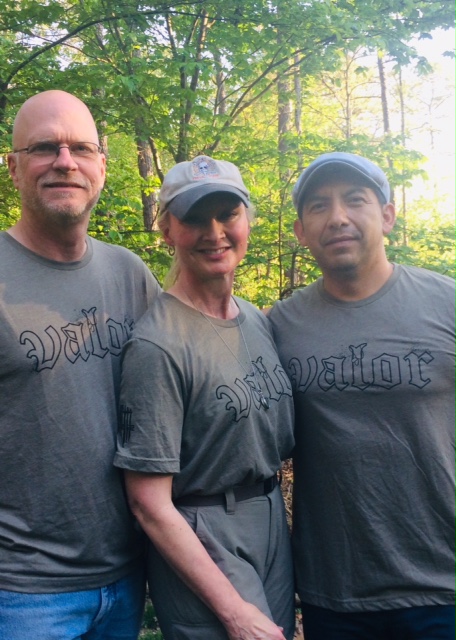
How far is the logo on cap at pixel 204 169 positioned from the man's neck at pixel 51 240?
0.51 m

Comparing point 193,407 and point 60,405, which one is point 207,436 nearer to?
point 193,407

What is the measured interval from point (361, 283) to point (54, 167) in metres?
1.33

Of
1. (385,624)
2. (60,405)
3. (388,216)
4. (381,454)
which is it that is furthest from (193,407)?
(388,216)

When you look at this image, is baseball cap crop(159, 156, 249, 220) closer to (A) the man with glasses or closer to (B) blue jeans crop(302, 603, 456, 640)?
(A) the man with glasses

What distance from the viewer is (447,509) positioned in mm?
2219

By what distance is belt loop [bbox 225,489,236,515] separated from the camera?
2.10 meters

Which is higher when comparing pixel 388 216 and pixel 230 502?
pixel 388 216

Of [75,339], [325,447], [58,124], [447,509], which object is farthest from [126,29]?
[447,509]

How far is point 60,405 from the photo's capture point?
210 cm

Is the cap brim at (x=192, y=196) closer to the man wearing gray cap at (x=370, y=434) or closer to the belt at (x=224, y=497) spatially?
the man wearing gray cap at (x=370, y=434)

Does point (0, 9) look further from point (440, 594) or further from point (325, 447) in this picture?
point (440, 594)

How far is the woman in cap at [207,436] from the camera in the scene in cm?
197

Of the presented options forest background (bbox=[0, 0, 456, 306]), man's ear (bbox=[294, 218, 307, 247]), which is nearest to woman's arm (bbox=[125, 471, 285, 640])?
man's ear (bbox=[294, 218, 307, 247])

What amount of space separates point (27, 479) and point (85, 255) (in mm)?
909
